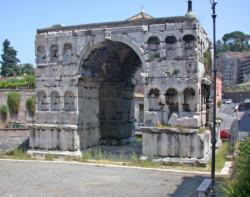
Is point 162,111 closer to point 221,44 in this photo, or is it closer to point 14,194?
point 14,194

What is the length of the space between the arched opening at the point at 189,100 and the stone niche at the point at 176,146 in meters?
1.05

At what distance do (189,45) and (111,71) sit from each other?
661 cm

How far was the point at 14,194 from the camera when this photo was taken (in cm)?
958

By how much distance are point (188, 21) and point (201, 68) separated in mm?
2221

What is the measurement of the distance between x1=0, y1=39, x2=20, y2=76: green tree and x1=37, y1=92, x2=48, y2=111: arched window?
179 feet

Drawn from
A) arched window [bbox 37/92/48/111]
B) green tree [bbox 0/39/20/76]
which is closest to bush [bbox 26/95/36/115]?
arched window [bbox 37/92/48/111]

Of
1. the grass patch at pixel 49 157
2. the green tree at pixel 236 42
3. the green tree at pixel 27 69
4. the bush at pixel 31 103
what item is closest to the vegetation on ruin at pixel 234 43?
the green tree at pixel 236 42

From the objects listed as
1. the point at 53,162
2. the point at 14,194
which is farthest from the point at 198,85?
the point at 14,194

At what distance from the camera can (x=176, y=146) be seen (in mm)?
13156

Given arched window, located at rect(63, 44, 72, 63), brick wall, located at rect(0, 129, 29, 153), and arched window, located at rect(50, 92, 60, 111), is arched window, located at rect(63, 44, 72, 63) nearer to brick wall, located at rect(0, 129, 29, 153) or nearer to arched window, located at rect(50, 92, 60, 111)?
arched window, located at rect(50, 92, 60, 111)

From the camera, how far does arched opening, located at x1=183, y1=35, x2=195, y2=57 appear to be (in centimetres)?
1336

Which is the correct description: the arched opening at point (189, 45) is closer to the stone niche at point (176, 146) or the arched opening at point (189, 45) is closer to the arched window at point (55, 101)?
the stone niche at point (176, 146)

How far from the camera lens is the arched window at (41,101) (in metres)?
15.8

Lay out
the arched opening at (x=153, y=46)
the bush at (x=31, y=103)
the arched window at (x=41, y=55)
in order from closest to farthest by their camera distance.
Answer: the arched opening at (x=153, y=46)
the arched window at (x=41, y=55)
the bush at (x=31, y=103)
